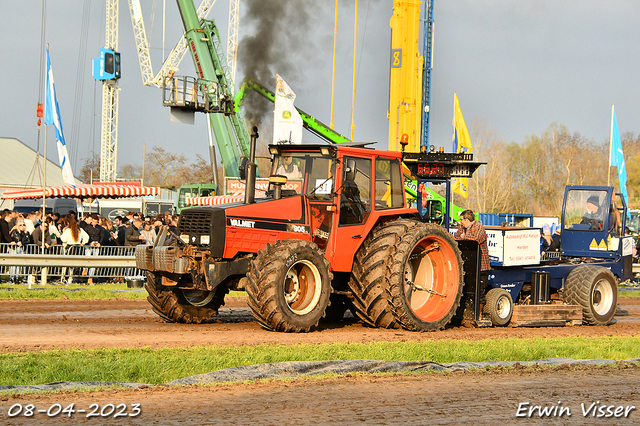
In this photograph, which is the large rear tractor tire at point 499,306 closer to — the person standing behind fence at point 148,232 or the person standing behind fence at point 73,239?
the person standing behind fence at point 148,232

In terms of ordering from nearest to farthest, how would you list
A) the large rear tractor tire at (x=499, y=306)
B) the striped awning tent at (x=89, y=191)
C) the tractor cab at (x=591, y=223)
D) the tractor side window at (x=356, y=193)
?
1. the tractor side window at (x=356, y=193)
2. the large rear tractor tire at (x=499, y=306)
3. the tractor cab at (x=591, y=223)
4. the striped awning tent at (x=89, y=191)

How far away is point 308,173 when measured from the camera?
1020 cm

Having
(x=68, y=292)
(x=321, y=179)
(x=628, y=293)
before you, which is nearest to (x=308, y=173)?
(x=321, y=179)

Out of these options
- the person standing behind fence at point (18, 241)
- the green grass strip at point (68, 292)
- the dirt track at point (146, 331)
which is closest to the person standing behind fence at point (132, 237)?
the green grass strip at point (68, 292)

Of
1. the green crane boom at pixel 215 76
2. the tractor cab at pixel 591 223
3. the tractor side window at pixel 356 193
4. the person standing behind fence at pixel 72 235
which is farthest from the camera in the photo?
the green crane boom at pixel 215 76

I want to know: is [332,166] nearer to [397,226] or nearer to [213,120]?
[397,226]

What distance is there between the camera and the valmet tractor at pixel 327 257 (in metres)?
9.26

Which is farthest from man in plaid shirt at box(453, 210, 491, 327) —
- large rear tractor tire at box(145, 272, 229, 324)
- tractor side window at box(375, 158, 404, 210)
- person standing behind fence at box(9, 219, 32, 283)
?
person standing behind fence at box(9, 219, 32, 283)

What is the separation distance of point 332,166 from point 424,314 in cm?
272

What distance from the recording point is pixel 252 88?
28.3 meters

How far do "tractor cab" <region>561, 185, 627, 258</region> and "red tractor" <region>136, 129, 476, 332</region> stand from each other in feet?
14.1

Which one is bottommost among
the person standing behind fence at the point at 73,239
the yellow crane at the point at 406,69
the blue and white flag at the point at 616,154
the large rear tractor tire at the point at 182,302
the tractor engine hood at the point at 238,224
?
the large rear tractor tire at the point at 182,302

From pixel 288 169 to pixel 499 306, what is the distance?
4053 millimetres

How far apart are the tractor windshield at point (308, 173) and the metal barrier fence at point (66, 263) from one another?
7812mm
